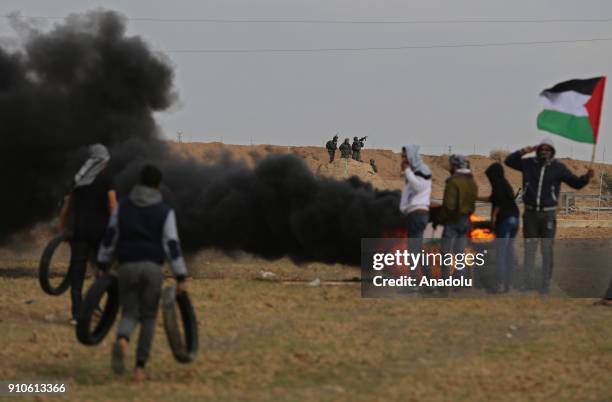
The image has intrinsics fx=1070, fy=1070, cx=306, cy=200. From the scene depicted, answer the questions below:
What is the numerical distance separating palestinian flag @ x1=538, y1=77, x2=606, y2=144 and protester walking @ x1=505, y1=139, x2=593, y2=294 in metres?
0.54

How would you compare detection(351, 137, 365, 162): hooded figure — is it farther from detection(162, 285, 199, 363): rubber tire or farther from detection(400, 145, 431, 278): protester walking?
detection(162, 285, 199, 363): rubber tire

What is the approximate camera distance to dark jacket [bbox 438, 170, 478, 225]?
44.6 ft

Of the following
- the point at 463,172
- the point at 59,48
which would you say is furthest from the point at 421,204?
the point at 59,48

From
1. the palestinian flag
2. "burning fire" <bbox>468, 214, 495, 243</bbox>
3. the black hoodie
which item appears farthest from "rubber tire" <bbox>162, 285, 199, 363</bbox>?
the palestinian flag

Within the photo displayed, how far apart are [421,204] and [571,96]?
8.35 feet

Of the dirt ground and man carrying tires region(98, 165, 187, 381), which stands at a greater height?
man carrying tires region(98, 165, 187, 381)

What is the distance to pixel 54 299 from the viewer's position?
44.9 feet

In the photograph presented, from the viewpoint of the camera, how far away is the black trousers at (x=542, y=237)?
13633mm

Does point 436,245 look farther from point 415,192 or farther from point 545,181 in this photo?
point 545,181

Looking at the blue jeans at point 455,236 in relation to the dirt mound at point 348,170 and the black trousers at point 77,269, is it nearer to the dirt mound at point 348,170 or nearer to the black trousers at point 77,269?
the black trousers at point 77,269

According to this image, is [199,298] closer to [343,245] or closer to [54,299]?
[54,299]

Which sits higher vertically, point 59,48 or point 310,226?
point 59,48

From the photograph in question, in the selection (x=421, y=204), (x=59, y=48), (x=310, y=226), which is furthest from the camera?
(x=59, y=48)

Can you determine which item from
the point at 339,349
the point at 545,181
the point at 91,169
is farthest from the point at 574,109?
the point at 91,169
